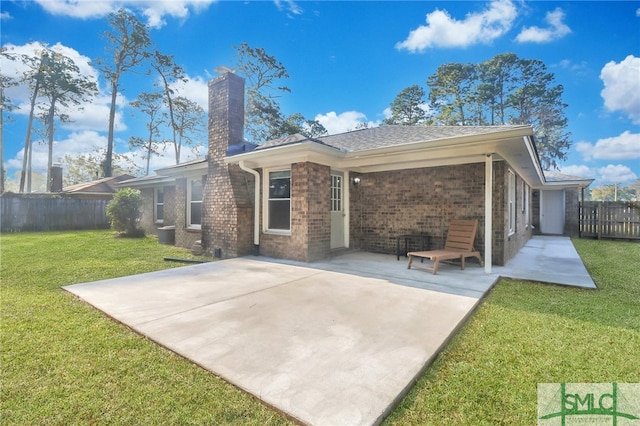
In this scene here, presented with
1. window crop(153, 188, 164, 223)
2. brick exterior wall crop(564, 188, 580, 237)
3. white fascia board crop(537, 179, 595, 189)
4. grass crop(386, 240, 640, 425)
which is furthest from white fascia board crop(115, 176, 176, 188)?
brick exterior wall crop(564, 188, 580, 237)

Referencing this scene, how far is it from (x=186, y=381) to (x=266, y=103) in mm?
24062

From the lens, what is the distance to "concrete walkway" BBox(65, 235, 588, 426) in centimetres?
217

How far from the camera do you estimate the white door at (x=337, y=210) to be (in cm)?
822

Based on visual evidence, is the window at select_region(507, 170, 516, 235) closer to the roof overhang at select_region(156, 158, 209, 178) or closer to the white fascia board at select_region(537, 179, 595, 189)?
the white fascia board at select_region(537, 179, 595, 189)

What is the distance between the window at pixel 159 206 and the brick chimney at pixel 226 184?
574 centimetres

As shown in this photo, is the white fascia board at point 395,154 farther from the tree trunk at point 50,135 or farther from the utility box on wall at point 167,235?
the tree trunk at point 50,135

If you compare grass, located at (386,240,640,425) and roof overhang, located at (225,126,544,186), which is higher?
roof overhang, located at (225,126,544,186)

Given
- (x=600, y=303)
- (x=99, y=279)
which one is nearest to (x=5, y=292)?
(x=99, y=279)

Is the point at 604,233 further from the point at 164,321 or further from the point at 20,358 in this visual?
the point at 20,358

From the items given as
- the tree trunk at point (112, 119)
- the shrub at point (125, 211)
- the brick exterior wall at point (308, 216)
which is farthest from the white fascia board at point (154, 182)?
the tree trunk at point (112, 119)

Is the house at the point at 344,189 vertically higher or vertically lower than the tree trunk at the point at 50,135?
lower

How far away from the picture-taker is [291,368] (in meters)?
2.45

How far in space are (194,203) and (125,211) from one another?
178 inches

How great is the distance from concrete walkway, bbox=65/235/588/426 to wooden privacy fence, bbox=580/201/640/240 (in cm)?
1094
